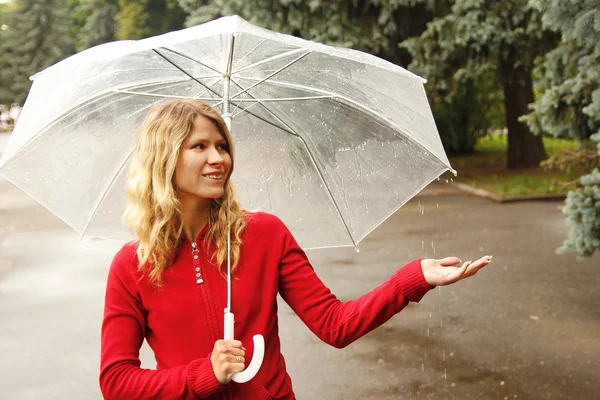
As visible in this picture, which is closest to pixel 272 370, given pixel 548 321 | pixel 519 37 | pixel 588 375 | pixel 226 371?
pixel 226 371

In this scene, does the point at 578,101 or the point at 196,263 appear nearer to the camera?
the point at 196,263

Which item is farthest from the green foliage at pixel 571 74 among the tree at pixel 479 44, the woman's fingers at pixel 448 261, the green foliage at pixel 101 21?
the green foliage at pixel 101 21

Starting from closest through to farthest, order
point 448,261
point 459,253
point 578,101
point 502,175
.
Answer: point 448,261, point 578,101, point 459,253, point 502,175

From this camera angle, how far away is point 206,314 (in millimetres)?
2244

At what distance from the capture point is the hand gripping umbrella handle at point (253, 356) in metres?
2.13

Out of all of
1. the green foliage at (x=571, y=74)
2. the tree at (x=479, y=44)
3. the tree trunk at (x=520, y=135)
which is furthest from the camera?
the tree trunk at (x=520, y=135)

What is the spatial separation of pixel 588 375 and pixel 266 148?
345cm

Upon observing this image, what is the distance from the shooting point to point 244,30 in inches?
91.7

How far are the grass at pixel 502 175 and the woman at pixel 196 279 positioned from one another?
935 centimetres

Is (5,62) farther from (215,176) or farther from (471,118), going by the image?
(215,176)

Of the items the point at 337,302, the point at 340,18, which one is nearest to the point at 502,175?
the point at 340,18

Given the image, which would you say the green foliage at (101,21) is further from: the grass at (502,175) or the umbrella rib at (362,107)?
the umbrella rib at (362,107)

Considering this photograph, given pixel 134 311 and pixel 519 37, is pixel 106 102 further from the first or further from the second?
pixel 519 37

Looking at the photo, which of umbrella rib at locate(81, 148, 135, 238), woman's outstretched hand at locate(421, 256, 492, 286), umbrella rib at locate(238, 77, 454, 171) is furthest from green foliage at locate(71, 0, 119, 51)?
woman's outstretched hand at locate(421, 256, 492, 286)
